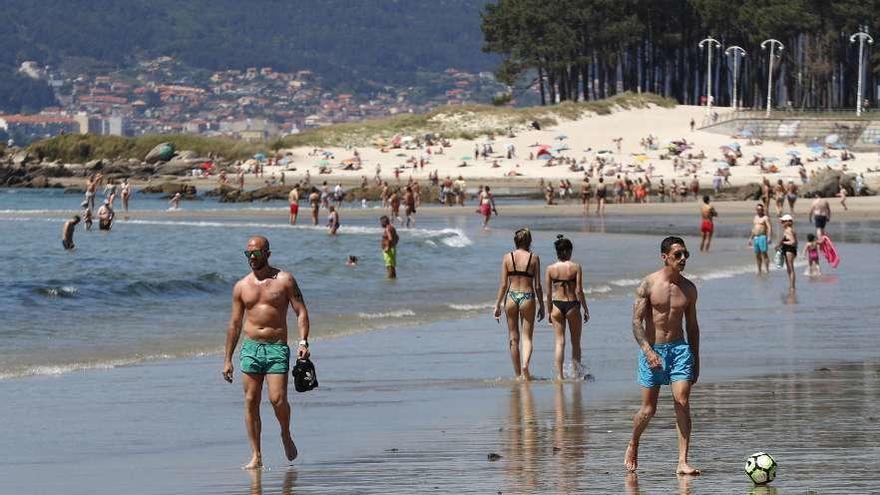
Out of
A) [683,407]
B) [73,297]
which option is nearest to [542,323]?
[73,297]

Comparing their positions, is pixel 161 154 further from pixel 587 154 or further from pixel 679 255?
pixel 679 255

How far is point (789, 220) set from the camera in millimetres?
26312

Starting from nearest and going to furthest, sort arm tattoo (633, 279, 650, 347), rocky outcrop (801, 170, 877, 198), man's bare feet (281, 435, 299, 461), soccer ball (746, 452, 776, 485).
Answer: soccer ball (746, 452, 776, 485), arm tattoo (633, 279, 650, 347), man's bare feet (281, 435, 299, 461), rocky outcrop (801, 170, 877, 198)

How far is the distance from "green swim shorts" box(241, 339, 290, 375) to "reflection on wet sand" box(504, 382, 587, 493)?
1563 millimetres

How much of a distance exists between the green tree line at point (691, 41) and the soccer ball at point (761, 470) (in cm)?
9447

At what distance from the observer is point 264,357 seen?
35.0 feet

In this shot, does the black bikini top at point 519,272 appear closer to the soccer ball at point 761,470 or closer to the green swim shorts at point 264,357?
the green swim shorts at point 264,357

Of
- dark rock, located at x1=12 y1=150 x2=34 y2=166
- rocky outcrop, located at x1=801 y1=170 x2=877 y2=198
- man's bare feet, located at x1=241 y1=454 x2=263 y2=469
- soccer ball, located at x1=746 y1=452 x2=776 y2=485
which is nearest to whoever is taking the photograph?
soccer ball, located at x1=746 y1=452 x2=776 y2=485

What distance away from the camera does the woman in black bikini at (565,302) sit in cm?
1521

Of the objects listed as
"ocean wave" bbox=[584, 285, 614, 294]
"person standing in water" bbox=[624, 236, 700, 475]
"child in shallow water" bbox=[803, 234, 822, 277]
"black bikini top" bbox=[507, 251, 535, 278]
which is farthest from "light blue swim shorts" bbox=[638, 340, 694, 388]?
"child in shallow water" bbox=[803, 234, 822, 277]

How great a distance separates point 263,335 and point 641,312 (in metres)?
2.40

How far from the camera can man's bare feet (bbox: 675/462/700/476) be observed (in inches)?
392

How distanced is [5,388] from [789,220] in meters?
14.6

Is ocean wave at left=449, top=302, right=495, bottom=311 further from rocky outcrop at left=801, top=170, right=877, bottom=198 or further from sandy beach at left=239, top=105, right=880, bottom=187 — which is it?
sandy beach at left=239, top=105, right=880, bottom=187
